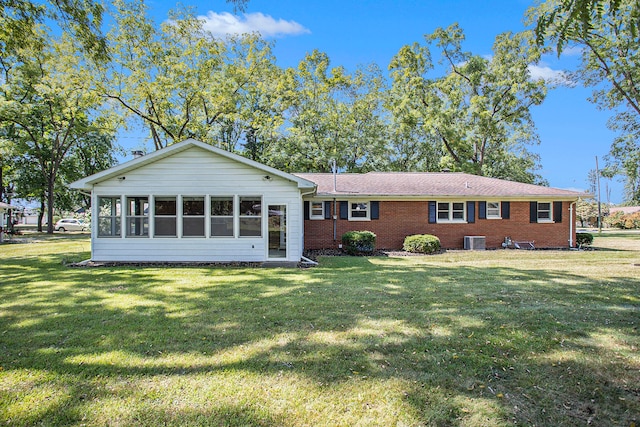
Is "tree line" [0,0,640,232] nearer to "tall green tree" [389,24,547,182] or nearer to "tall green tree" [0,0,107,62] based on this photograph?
"tall green tree" [389,24,547,182]

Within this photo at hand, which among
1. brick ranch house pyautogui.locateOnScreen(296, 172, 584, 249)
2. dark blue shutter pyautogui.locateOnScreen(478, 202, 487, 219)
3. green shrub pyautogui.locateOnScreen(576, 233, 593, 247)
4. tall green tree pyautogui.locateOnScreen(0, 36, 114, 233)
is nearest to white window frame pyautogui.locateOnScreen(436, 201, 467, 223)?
brick ranch house pyautogui.locateOnScreen(296, 172, 584, 249)

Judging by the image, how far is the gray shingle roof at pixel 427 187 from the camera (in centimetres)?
1636

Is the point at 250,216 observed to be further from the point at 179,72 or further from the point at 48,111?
the point at 48,111

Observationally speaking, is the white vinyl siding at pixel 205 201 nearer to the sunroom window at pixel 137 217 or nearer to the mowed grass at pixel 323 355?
the sunroom window at pixel 137 217

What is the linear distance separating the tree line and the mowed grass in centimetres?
1996

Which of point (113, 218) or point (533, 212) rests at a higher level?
point (533, 212)

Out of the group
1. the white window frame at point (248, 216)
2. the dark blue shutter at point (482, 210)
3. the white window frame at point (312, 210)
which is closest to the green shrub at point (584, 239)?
the dark blue shutter at point (482, 210)

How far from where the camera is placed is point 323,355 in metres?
3.94

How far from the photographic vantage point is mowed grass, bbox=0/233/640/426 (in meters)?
2.90

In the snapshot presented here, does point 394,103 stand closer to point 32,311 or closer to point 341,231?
point 341,231

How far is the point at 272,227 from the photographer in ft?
43.3

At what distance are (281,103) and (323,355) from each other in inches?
1102

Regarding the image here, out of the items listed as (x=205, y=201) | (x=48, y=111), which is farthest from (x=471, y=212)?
(x=48, y=111)

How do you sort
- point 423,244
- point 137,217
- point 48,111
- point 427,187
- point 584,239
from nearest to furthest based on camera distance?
point 137,217
point 423,244
point 584,239
point 427,187
point 48,111
